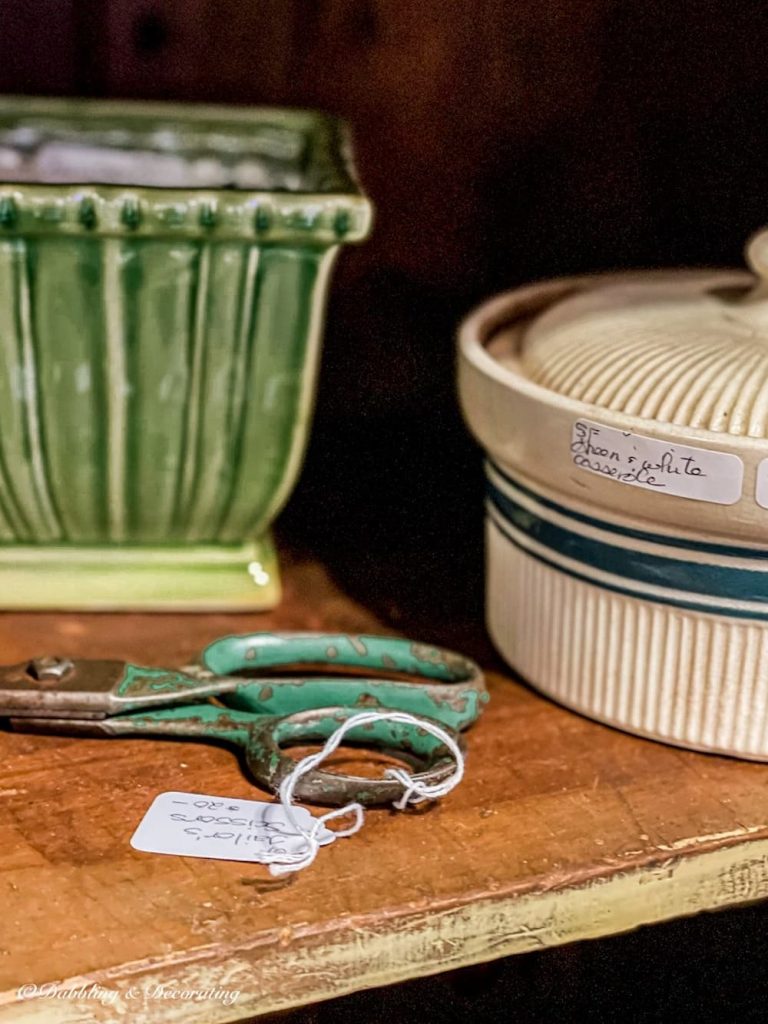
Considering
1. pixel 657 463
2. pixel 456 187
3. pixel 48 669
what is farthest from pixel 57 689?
pixel 456 187

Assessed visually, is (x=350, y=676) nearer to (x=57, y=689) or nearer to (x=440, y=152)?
(x=57, y=689)

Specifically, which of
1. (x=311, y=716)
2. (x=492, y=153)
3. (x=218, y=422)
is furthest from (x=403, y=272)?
(x=311, y=716)

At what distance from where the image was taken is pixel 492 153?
64 centimetres

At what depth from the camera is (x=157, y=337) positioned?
486mm

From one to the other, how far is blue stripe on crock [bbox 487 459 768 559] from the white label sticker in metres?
0.14

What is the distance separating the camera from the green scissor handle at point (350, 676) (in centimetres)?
43

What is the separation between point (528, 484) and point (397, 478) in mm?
238

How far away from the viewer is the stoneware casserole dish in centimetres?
40

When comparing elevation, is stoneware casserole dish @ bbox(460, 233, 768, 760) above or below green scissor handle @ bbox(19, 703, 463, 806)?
above

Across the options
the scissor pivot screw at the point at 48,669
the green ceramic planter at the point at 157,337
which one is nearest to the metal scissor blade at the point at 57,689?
the scissor pivot screw at the point at 48,669

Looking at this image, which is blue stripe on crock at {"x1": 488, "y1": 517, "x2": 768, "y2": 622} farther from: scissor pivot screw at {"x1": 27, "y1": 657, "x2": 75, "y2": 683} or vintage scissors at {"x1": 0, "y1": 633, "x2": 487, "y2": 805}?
scissor pivot screw at {"x1": 27, "y1": 657, "x2": 75, "y2": 683}

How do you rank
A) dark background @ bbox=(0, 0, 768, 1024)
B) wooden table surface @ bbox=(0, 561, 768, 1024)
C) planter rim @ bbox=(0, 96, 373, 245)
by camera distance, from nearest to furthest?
wooden table surface @ bbox=(0, 561, 768, 1024), planter rim @ bbox=(0, 96, 373, 245), dark background @ bbox=(0, 0, 768, 1024)

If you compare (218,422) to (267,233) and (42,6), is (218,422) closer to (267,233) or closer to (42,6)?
(267,233)

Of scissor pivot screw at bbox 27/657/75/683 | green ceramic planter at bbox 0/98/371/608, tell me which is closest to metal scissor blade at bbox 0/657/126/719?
scissor pivot screw at bbox 27/657/75/683
